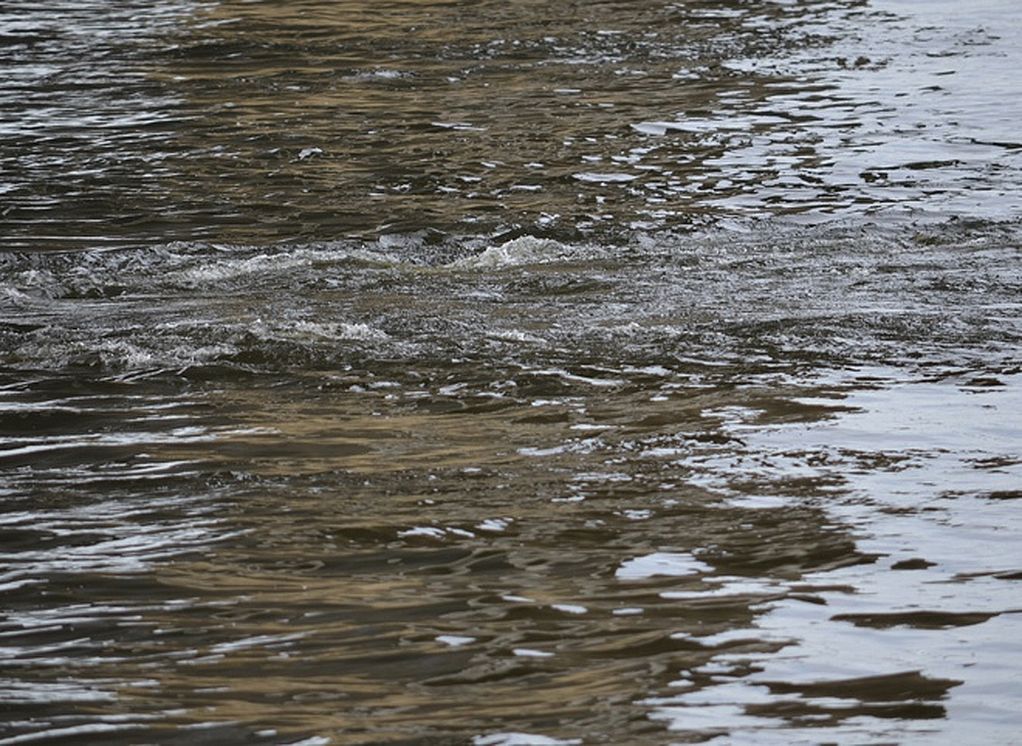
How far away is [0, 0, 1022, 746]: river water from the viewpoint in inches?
191

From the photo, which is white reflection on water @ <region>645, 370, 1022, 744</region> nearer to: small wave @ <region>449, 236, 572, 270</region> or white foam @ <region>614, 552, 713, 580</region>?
white foam @ <region>614, 552, 713, 580</region>

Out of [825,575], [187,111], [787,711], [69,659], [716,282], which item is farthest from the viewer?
[187,111]

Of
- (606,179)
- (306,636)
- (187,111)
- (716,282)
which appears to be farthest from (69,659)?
(187,111)

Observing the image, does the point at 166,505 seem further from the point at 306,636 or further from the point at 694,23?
the point at 694,23

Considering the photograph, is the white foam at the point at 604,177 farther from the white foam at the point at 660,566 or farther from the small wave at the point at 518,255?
the white foam at the point at 660,566

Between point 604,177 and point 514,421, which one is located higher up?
point 514,421

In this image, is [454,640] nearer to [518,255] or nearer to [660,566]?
[660,566]

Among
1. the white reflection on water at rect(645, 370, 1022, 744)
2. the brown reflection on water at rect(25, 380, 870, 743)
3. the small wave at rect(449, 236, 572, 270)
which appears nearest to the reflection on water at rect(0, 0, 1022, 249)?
the small wave at rect(449, 236, 572, 270)

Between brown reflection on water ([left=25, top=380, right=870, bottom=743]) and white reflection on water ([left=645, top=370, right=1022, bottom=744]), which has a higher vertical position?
brown reflection on water ([left=25, top=380, right=870, bottom=743])

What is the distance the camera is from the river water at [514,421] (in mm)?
4848

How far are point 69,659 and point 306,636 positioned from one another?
0.64m

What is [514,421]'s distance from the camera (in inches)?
280

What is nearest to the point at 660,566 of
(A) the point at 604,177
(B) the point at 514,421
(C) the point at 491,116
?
(B) the point at 514,421

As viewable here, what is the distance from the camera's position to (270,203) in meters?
11.8
